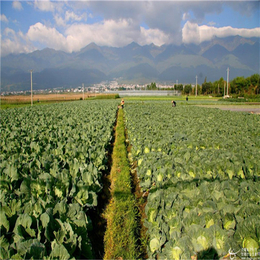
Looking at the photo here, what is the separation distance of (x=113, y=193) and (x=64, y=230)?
3.30 meters

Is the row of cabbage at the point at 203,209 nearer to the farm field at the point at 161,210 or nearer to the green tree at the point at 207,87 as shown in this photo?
the farm field at the point at 161,210

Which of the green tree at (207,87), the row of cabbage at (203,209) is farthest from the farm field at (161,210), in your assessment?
the green tree at (207,87)

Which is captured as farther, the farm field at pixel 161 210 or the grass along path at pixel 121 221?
the grass along path at pixel 121 221

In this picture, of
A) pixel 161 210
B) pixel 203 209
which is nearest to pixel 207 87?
pixel 161 210

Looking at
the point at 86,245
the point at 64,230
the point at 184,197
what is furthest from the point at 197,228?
the point at 64,230

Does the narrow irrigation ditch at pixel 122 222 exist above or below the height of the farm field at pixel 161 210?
below

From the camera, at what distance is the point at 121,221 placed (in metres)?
4.80

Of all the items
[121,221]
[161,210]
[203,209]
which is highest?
[203,209]

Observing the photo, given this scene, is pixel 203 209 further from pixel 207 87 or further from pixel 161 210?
pixel 207 87

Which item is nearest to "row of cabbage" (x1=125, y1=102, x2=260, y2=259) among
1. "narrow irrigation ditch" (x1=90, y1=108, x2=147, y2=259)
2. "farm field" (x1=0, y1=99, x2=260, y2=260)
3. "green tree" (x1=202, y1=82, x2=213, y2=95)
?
"farm field" (x1=0, y1=99, x2=260, y2=260)

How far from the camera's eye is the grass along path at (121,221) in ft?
13.0

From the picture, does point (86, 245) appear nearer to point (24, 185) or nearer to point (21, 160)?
point (24, 185)

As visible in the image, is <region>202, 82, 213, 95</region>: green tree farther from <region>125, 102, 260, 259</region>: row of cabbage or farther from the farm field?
the farm field

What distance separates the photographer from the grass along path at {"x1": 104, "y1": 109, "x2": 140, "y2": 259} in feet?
13.0
